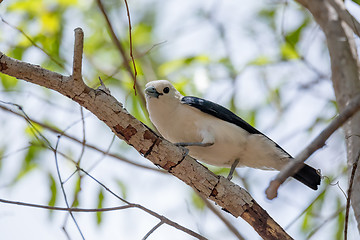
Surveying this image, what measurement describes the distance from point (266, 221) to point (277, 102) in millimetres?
3315

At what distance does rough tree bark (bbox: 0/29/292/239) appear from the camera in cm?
332

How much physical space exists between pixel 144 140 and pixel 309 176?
6.76 feet

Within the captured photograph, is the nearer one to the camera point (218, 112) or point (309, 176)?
point (309, 176)

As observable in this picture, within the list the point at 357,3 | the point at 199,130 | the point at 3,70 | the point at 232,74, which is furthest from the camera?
the point at 232,74

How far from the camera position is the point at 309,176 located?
15.5 ft

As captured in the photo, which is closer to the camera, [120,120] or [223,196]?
[120,120]

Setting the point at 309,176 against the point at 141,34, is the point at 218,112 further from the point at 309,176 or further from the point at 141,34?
the point at 141,34

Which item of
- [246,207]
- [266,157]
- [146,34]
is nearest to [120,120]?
[246,207]

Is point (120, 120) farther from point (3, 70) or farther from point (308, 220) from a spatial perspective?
point (308, 220)

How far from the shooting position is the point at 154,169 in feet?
17.3

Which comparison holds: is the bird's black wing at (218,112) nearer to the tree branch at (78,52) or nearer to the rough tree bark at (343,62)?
the rough tree bark at (343,62)

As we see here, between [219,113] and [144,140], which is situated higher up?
[219,113]

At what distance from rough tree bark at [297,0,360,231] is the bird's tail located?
0.51 m

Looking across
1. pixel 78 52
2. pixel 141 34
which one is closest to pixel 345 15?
pixel 78 52
